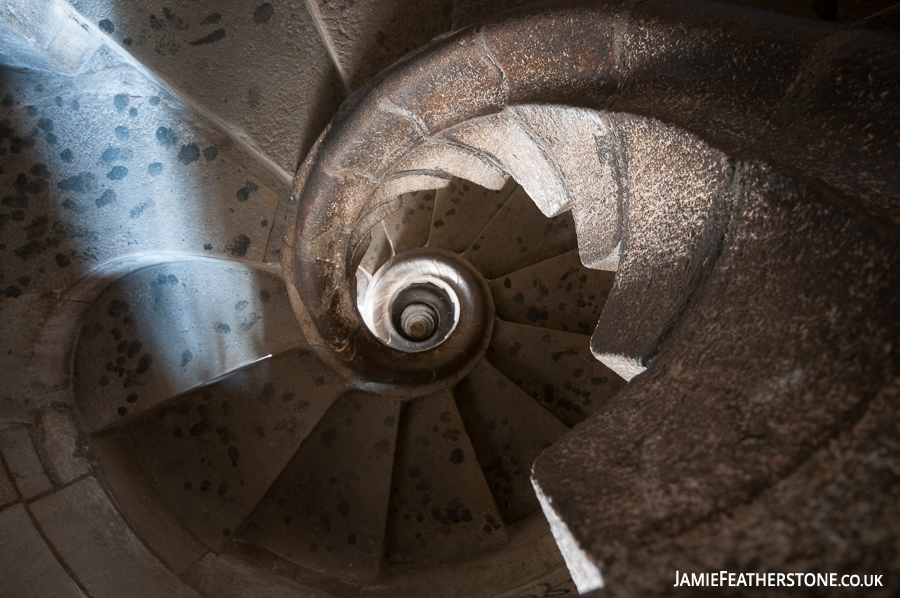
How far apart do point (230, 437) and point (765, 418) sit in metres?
2.93

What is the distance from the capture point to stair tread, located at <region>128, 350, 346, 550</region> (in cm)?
284

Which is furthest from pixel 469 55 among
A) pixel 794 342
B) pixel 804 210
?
pixel 794 342

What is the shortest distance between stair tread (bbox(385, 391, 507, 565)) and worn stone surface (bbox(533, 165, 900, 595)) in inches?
101

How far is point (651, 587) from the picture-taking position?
0.67 meters

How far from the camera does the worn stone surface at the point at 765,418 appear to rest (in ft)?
2.06

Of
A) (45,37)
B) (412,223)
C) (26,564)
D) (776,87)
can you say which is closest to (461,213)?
(412,223)

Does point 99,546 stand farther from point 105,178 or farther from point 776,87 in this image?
point 776,87

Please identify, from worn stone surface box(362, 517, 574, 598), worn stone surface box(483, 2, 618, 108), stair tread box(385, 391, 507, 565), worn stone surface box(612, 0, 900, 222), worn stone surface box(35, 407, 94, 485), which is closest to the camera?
worn stone surface box(612, 0, 900, 222)

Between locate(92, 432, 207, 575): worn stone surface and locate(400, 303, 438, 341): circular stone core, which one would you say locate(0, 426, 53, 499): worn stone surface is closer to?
locate(92, 432, 207, 575): worn stone surface

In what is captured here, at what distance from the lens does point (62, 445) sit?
239 cm

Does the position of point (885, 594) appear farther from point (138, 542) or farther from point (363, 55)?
point (138, 542)

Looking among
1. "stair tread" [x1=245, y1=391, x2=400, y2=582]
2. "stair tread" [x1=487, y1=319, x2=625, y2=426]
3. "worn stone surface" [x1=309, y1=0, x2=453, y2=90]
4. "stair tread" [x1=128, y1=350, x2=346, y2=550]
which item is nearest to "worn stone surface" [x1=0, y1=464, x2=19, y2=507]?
"stair tread" [x1=128, y1=350, x2=346, y2=550]

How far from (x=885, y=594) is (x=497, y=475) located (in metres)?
3.25

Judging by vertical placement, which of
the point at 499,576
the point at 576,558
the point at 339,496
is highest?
the point at 339,496
